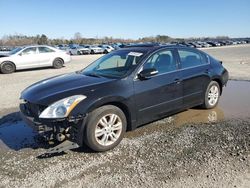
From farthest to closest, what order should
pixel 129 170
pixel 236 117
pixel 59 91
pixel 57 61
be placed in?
pixel 57 61
pixel 236 117
pixel 59 91
pixel 129 170

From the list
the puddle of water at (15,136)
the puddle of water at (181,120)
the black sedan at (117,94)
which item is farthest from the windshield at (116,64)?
the puddle of water at (15,136)

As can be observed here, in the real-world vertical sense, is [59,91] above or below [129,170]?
above

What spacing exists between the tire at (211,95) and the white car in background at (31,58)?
11760 millimetres

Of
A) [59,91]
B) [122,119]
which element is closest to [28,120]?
[59,91]

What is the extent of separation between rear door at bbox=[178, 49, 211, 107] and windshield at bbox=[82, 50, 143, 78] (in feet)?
3.68

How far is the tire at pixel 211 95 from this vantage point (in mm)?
6340

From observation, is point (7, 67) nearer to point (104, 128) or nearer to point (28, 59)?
point (28, 59)

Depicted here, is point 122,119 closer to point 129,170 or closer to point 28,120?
point 129,170

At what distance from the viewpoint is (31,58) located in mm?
15477

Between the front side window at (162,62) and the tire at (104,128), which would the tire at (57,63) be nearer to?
the front side window at (162,62)

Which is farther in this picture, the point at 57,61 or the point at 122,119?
the point at 57,61

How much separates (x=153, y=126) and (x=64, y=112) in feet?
6.87

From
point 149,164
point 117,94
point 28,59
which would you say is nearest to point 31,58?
point 28,59

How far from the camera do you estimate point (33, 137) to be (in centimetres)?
511
